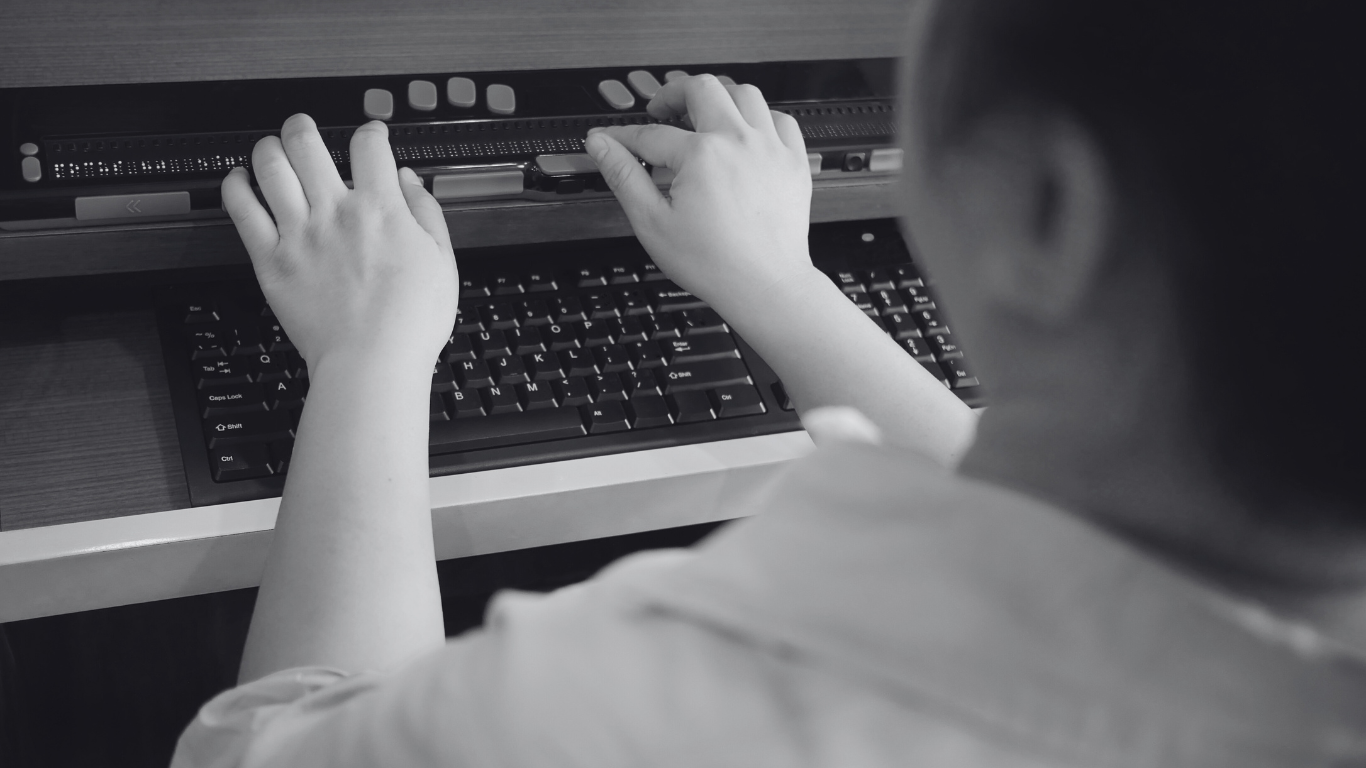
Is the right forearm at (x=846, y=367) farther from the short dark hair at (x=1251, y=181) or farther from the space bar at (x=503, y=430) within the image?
the short dark hair at (x=1251, y=181)

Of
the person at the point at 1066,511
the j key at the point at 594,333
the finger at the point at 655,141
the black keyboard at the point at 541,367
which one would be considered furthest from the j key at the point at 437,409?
the person at the point at 1066,511

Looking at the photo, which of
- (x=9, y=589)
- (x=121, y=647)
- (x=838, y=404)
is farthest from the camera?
(x=121, y=647)

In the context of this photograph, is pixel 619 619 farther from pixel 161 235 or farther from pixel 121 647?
pixel 121 647

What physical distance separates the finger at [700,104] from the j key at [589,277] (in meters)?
0.12

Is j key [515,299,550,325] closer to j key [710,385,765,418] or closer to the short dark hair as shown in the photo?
j key [710,385,765,418]

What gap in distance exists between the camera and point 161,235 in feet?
2.24

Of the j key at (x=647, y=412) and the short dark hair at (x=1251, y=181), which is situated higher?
the short dark hair at (x=1251, y=181)

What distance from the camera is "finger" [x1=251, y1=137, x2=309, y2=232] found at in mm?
654

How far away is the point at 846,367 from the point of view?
2.20 feet

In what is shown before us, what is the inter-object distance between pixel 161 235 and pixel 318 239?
0.11 metres

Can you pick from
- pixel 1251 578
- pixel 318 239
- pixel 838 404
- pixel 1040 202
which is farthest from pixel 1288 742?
pixel 318 239

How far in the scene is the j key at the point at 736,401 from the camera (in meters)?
0.70

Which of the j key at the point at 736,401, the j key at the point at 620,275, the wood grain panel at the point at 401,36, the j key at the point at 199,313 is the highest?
the wood grain panel at the point at 401,36

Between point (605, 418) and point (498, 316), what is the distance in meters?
0.10
